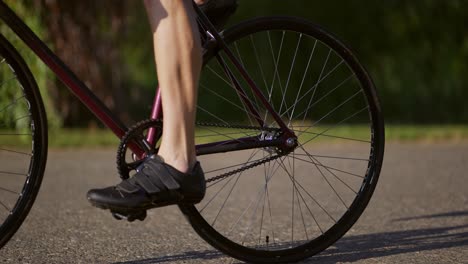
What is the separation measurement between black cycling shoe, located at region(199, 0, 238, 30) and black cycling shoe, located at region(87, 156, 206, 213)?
23.0 inches

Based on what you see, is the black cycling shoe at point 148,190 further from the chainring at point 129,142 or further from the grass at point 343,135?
the grass at point 343,135

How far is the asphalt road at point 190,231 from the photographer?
3.23 metres

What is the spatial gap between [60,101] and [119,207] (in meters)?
7.12

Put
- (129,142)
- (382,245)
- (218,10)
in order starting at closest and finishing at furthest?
1. (129,142)
2. (218,10)
3. (382,245)

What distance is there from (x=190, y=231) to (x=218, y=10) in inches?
47.9

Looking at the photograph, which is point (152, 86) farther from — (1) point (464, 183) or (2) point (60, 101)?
(1) point (464, 183)

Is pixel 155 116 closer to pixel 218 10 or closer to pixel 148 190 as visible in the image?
pixel 148 190

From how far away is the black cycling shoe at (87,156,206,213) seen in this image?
264 centimetres

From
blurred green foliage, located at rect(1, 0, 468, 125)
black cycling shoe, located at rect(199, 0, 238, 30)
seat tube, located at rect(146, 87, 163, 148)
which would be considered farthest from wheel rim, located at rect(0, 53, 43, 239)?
blurred green foliage, located at rect(1, 0, 468, 125)

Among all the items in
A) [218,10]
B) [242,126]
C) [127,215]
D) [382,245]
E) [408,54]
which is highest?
[408,54]

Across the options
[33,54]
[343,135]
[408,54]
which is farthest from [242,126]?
[408,54]

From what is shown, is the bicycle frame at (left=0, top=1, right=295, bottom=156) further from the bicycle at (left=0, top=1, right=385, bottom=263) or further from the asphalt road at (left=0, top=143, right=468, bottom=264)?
the asphalt road at (left=0, top=143, right=468, bottom=264)

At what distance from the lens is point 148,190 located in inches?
105

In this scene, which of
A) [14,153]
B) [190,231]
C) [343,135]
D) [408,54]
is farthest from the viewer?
Result: [408,54]
